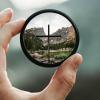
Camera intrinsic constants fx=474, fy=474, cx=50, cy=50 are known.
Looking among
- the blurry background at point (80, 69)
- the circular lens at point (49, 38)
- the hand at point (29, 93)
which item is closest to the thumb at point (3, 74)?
the hand at point (29, 93)

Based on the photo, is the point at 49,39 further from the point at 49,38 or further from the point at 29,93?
the point at 29,93

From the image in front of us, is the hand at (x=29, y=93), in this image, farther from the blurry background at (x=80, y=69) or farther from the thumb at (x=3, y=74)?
the blurry background at (x=80, y=69)

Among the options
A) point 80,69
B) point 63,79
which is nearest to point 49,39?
point 63,79

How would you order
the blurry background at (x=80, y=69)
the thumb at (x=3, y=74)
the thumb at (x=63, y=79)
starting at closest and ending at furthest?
the thumb at (x=63, y=79) → the thumb at (x=3, y=74) → the blurry background at (x=80, y=69)

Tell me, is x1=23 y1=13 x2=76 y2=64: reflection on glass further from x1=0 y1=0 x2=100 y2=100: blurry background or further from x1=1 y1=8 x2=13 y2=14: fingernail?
x1=0 y1=0 x2=100 y2=100: blurry background

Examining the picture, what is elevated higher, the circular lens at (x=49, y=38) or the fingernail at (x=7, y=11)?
the fingernail at (x=7, y=11)

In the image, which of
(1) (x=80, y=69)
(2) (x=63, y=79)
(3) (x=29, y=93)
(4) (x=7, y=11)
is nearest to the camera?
(2) (x=63, y=79)

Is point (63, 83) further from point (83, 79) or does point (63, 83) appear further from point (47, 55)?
point (83, 79)
